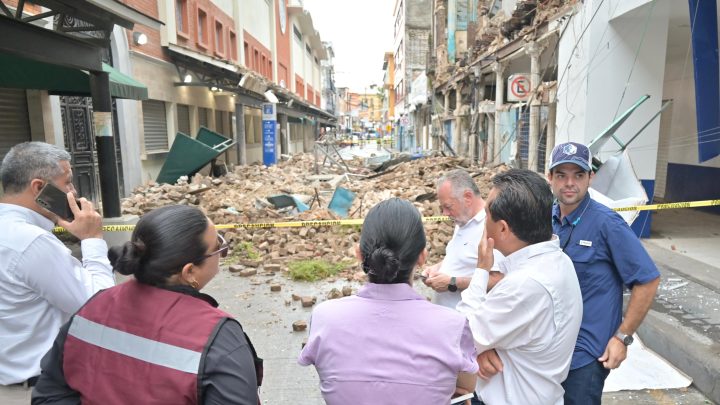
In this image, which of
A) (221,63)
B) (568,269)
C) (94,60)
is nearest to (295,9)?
(221,63)

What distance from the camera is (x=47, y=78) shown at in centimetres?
736

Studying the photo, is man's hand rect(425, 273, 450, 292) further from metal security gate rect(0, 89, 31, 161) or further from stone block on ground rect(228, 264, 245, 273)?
metal security gate rect(0, 89, 31, 161)

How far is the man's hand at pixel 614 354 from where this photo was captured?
2.13 metres

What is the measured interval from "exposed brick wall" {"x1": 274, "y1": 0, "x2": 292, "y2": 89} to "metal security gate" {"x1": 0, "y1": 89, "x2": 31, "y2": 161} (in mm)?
27653

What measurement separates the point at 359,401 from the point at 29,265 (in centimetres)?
153

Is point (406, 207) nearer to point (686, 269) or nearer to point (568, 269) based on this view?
point (568, 269)

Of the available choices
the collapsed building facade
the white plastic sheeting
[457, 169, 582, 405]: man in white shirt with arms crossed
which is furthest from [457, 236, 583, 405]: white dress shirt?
the collapsed building facade

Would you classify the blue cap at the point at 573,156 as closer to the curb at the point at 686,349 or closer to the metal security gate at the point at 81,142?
the curb at the point at 686,349

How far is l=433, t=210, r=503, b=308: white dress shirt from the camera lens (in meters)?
2.84

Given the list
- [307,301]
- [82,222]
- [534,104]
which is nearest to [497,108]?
[534,104]

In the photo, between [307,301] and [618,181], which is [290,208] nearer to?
[307,301]

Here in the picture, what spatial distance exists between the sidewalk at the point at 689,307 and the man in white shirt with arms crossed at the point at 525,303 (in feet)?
A: 8.83

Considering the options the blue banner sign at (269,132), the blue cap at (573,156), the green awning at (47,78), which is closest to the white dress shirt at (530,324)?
the blue cap at (573,156)

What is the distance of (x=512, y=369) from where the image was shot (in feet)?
5.96
